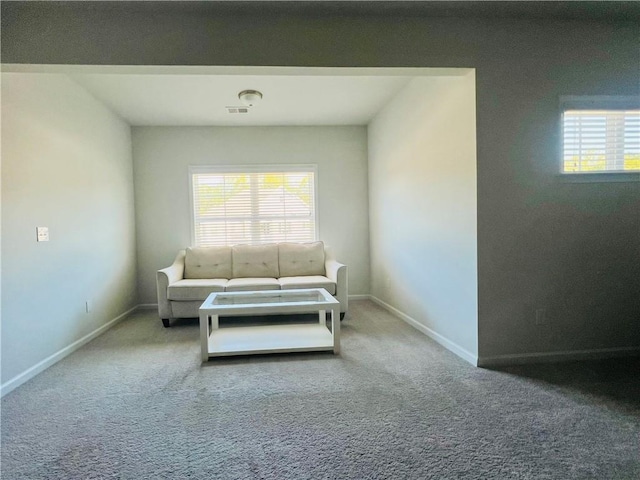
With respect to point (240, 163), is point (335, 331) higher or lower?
lower

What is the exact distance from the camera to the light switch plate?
2.78 meters

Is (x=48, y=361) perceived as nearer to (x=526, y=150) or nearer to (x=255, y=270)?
(x=255, y=270)

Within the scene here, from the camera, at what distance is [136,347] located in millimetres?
3291

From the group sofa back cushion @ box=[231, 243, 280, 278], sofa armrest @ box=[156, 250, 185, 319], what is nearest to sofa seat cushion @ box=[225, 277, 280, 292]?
sofa back cushion @ box=[231, 243, 280, 278]

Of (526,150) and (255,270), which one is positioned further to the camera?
(255,270)

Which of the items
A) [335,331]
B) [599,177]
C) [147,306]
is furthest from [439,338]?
[147,306]

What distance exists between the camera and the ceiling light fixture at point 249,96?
370cm

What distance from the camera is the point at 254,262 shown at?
4598 millimetres

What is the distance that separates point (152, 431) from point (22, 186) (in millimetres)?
2026

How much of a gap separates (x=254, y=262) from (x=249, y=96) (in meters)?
1.99

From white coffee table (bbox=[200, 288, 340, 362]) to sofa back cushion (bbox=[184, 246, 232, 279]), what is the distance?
111 centimetres

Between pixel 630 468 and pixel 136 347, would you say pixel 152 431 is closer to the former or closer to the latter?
pixel 136 347

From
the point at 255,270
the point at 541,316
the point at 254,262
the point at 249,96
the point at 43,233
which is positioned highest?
the point at 249,96

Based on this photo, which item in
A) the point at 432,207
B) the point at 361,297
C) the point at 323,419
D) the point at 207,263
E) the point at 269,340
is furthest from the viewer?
the point at 361,297
